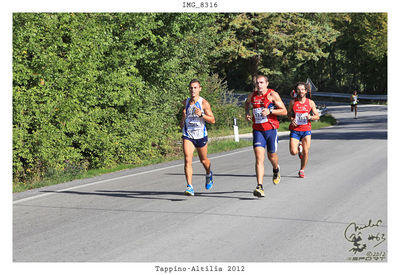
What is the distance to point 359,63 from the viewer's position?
6462 centimetres

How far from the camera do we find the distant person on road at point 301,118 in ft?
37.1

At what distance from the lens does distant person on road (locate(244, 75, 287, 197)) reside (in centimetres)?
922

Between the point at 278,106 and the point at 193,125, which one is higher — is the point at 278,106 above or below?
above

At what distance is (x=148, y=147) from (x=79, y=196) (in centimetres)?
630

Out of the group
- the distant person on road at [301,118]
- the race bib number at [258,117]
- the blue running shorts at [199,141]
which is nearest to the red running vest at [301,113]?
the distant person on road at [301,118]

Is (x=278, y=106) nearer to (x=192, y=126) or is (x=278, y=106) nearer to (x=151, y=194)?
(x=192, y=126)

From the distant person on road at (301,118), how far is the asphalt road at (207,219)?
66 centimetres

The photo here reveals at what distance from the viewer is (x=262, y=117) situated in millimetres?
9406

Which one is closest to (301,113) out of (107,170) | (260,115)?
(260,115)

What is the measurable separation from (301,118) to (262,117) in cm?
235

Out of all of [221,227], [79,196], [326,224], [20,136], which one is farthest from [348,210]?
[20,136]

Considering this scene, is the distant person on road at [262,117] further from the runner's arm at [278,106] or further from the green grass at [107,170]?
the green grass at [107,170]
